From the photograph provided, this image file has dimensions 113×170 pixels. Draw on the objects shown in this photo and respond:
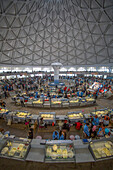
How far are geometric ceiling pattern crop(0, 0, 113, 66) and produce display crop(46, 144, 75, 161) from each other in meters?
37.0

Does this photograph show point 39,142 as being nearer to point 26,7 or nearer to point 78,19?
point 26,7

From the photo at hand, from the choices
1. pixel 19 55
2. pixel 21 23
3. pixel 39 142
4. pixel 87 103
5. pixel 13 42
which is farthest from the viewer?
pixel 19 55

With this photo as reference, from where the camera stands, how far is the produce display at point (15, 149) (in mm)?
5091

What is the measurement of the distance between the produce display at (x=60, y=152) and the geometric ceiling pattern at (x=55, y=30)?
3701 centimetres

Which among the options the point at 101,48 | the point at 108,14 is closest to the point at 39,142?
the point at 108,14

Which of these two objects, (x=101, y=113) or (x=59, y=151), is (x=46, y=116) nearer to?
(x=59, y=151)

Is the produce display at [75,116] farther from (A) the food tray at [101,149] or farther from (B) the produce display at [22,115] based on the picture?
(A) the food tray at [101,149]

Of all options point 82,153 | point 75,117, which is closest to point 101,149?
point 82,153

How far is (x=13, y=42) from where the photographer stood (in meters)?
41.3

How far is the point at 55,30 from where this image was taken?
44.4 m

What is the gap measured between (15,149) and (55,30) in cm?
4720

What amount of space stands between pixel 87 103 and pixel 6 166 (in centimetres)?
1319

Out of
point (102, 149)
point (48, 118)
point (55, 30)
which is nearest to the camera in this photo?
point (102, 149)

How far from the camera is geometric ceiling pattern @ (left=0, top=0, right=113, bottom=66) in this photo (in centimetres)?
3268
